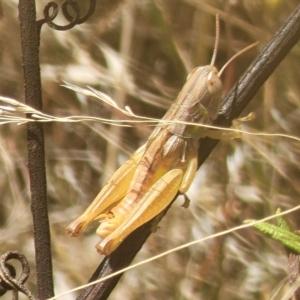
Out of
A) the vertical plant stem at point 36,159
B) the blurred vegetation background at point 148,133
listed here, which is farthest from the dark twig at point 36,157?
the blurred vegetation background at point 148,133

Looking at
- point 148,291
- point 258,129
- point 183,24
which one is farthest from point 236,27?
point 148,291

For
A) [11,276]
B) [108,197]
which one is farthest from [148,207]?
[11,276]

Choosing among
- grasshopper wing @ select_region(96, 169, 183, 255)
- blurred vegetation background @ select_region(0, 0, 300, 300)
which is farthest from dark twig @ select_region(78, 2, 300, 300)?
blurred vegetation background @ select_region(0, 0, 300, 300)

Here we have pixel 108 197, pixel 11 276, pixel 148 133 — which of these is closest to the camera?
pixel 11 276

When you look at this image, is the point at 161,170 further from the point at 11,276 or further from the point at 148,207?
the point at 11,276

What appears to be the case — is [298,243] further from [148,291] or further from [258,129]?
[148,291]

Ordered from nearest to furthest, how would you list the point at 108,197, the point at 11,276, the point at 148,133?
the point at 11,276 → the point at 108,197 → the point at 148,133

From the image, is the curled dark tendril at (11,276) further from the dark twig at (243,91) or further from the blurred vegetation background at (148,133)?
the blurred vegetation background at (148,133)
